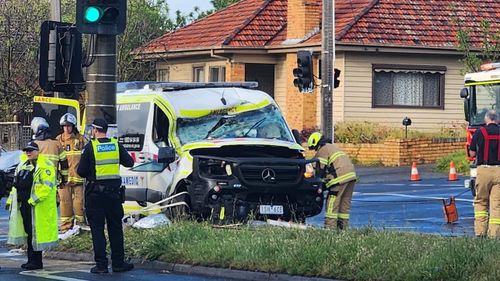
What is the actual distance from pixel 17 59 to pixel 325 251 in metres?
31.4

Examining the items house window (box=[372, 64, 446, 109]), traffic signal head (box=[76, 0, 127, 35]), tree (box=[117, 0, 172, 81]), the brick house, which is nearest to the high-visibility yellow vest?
traffic signal head (box=[76, 0, 127, 35])

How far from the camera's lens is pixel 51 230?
45.3 ft

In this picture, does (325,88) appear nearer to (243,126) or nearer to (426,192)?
(426,192)

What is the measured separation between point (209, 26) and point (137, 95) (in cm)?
2468

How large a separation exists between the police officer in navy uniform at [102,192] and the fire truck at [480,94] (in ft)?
32.4

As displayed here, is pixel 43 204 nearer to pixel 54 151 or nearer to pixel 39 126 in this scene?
pixel 39 126

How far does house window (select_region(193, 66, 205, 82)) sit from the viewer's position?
41.8 metres

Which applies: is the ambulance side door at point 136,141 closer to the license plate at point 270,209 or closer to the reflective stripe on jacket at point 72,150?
the reflective stripe on jacket at point 72,150

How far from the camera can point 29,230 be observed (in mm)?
14008

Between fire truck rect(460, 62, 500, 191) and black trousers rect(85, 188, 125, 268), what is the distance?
32.3ft

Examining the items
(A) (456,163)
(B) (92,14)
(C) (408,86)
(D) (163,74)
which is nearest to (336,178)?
(B) (92,14)

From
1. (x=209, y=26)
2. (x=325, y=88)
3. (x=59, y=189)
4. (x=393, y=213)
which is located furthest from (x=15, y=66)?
(x=59, y=189)

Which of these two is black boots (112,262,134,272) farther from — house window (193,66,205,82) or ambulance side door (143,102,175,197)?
house window (193,66,205,82)

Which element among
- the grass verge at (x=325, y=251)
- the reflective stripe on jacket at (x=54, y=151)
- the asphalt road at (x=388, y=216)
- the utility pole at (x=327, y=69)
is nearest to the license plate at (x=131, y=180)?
the reflective stripe on jacket at (x=54, y=151)
